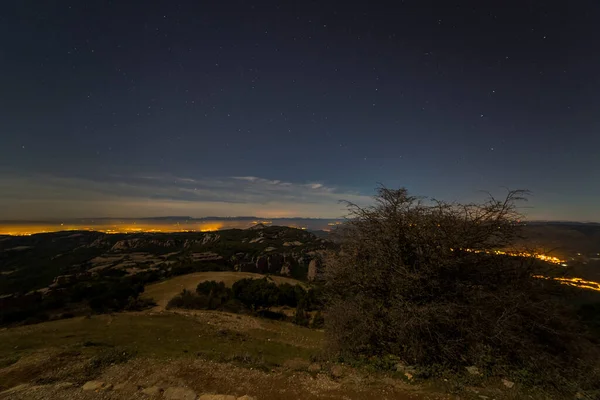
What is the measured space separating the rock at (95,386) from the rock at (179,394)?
1.95 m

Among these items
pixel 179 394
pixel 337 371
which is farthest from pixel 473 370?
pixel 179 394

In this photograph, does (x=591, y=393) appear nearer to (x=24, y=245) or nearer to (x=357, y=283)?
(x=357, y=283)

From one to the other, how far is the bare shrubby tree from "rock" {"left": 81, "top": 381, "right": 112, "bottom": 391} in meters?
7.40

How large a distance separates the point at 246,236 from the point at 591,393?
9972 cm

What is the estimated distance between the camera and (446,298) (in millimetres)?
8734

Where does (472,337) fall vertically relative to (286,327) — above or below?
above

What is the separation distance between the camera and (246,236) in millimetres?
101312

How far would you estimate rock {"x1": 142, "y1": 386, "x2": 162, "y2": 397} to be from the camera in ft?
22.9

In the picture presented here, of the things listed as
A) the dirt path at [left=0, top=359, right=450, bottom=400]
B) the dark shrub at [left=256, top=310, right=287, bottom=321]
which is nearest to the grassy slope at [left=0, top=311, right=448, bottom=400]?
the dirt path at [left=0, top=359, right=450, bottom=400]

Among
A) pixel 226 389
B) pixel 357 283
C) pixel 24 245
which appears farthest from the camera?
pixel 24 245

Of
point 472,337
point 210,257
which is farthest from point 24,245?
point 472,337

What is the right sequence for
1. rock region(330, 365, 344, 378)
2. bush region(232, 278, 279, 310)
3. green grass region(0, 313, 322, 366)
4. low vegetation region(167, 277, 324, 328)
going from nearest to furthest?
rock region(330, 365, 344, 378), green grass region(0, 313, 322, 366), low vegetation region(167, 277, 324, 328), bush region(232, 278, 279, 310)

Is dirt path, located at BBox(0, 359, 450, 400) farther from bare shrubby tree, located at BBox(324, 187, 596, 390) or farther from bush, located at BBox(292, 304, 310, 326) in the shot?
bush, located at BBox(292, 304, 310, 326)

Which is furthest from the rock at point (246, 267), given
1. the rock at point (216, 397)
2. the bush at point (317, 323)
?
the rock at point (216, 397)
